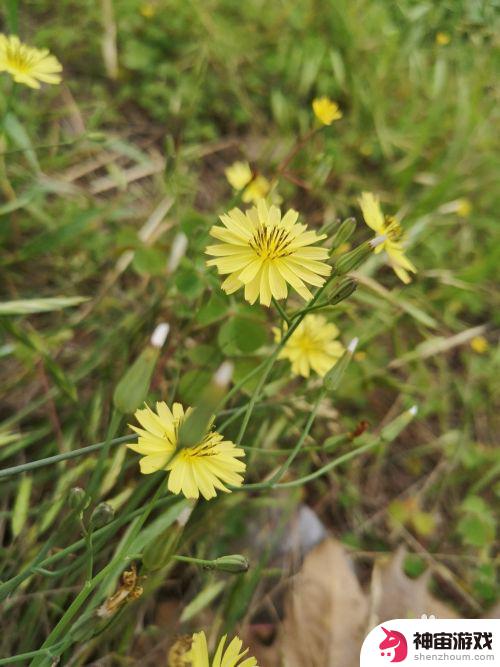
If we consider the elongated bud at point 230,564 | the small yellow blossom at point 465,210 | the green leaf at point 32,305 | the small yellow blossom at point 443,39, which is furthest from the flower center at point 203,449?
the small yellow blossom at point 465,210

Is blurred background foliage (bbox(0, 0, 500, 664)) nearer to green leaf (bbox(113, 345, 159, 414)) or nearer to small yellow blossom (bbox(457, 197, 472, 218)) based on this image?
small yellow blossom (bbox(457, 197, 472, 218))

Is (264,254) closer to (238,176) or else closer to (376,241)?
(376,241)

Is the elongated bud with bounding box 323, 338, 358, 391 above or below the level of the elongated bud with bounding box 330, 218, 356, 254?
below

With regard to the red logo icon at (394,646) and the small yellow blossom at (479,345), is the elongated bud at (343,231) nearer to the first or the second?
the red logo icon at (394,646)

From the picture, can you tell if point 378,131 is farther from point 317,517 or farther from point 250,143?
point 317,517

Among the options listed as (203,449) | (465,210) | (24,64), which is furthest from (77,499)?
(465,210)

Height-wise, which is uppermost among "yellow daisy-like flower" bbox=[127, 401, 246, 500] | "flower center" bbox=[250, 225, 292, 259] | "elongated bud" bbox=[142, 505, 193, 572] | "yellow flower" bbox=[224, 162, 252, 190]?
"yellow flower" bbox=[224, 162, 252, 190]

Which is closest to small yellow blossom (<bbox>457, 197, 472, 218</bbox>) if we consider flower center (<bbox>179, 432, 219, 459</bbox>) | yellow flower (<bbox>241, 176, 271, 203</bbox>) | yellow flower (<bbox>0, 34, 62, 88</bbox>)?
yellow flower (<bbox>241, 176, 271, 203</bbox>)
